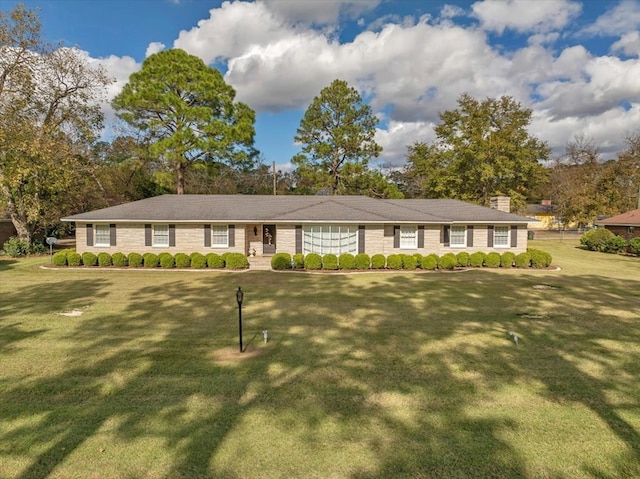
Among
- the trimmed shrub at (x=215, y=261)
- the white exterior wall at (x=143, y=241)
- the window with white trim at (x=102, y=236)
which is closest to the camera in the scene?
the trimmed shrub at (x=215, y=261)

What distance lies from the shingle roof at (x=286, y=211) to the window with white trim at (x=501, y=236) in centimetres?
60

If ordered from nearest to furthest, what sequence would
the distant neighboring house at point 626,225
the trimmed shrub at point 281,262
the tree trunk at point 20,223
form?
the trimmed shrub at point 281,262, the tree trunk at point 20,223, the distant neighboring house at point 626,225

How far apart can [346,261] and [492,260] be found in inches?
309

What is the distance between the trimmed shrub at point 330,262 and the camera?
59.6 ft

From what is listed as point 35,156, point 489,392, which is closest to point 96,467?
point 489,392

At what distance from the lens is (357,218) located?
63.4ft

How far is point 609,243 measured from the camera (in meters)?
26.6

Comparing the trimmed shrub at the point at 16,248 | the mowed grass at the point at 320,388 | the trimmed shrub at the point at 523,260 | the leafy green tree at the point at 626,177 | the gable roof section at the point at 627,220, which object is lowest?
the mowed grass at the point at 320,388

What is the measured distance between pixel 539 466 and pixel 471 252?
694 inches

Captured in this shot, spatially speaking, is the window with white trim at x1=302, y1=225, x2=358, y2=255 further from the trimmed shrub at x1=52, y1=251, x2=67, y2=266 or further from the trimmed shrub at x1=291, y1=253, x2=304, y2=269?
the trimmed shrub at x1=52, y1=251, x2=67, y2=266

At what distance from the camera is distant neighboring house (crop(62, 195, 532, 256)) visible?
19438 millimetres

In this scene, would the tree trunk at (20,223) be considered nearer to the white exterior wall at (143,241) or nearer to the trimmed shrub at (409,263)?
the white exterior wall at (143,241)

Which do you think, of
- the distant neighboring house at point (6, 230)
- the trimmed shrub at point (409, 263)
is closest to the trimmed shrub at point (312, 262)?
the trimmed shrub at point (409, 263)

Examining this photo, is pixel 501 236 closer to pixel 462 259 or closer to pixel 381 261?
pixel 462 259
